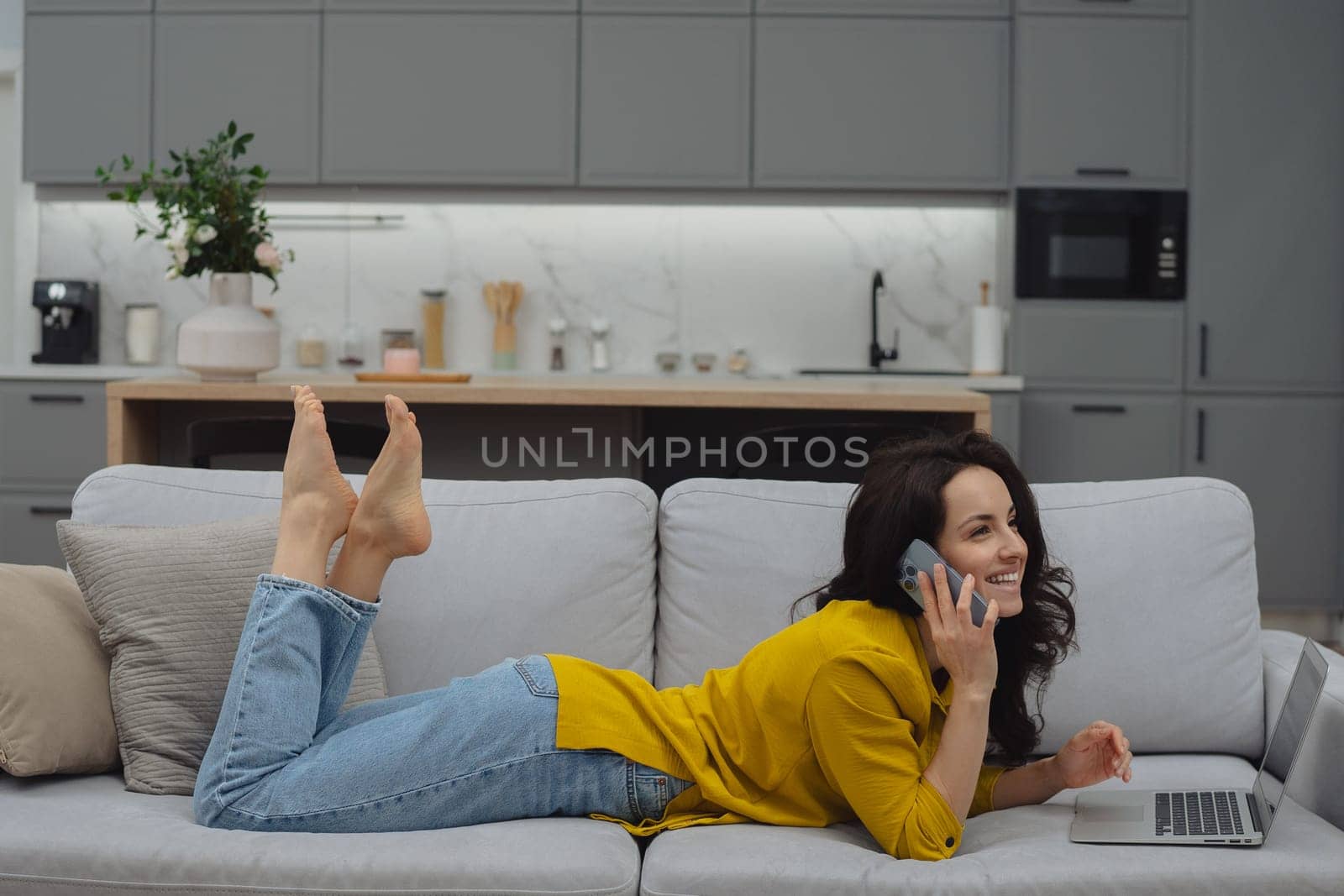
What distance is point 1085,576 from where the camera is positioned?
2.03m

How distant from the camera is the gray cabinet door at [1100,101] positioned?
186 inches

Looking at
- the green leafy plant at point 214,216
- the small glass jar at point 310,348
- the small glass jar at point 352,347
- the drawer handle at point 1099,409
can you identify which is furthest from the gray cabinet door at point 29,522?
the drawer handle at point 1099,409

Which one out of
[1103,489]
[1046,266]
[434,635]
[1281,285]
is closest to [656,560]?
[434,635]

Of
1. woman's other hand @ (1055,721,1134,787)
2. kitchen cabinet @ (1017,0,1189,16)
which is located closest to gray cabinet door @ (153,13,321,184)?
kitchen cabinet @ (1017,0,1189,16)

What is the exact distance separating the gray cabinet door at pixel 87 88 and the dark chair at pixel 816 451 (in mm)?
2946

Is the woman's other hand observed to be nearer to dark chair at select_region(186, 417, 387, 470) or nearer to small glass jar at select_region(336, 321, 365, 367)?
dark chair at select_region(186, 417, 387, 470)

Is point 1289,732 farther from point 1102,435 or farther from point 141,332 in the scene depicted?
point 141,332

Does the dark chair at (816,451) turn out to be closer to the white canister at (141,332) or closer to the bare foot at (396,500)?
the bare foot at (396,500)

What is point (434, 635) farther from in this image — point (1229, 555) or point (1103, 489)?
point (1229, 555)

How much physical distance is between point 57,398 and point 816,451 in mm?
2787

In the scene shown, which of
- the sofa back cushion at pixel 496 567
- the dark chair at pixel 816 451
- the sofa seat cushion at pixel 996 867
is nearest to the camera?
the sofa seat cushion at pixel 996 867

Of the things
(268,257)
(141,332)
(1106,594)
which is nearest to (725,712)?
(1106,594)

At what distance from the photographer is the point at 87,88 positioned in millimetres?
4898

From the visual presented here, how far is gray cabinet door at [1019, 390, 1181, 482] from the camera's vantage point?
475 cm
